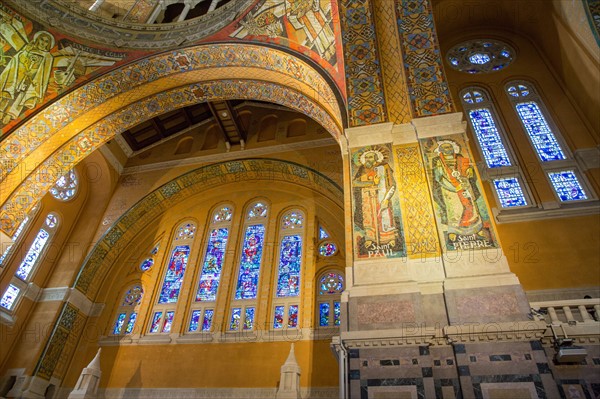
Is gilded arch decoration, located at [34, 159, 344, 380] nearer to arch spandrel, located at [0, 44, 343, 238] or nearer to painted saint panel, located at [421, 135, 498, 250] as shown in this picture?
arch spandrel, located at [0, 44, 343, 238]

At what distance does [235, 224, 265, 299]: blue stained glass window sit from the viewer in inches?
410

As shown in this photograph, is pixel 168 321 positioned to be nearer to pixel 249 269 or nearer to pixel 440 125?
pixel 249 269

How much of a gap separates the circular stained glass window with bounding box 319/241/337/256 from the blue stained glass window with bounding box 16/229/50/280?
7645 millimetres

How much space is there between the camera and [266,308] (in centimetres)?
982

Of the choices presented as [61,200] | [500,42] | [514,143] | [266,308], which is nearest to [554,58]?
[500,42]

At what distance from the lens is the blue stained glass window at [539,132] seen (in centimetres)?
879

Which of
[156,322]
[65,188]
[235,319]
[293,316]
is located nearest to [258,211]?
[235,319]

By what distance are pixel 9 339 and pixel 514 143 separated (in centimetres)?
1280

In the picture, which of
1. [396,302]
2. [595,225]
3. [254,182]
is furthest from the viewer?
[254,182]

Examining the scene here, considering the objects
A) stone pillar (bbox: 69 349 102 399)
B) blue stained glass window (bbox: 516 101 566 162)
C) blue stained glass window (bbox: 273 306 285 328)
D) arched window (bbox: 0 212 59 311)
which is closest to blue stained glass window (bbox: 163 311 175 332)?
stone pillar (bbox: 69 349 102 399)

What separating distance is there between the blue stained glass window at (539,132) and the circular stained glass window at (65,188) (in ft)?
40.9

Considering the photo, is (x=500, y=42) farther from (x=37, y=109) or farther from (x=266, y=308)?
(x=37, y=109)

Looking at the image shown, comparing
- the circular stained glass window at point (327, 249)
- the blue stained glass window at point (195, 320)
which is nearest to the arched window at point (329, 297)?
the circular stained glass window at point (327, 249)

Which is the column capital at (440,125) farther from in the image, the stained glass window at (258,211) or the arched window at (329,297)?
the stained glass window at (258,211)
